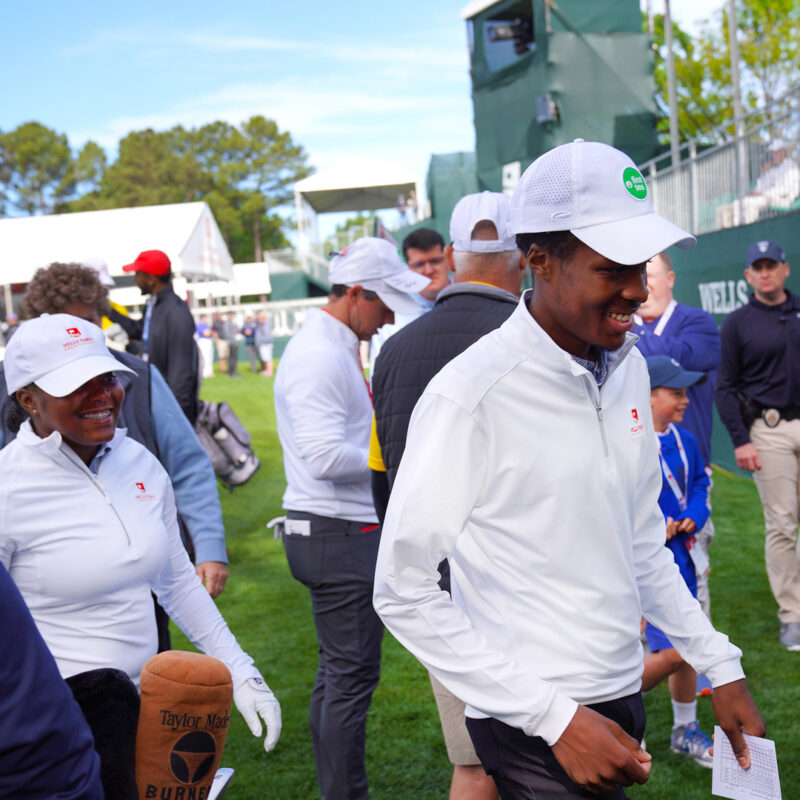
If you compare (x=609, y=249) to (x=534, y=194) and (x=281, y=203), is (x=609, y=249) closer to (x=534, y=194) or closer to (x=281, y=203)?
(x=534, y=194)

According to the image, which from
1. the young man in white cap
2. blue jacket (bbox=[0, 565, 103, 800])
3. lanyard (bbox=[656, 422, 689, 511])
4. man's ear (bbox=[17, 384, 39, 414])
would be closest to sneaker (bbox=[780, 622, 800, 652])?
lanyard (bbox=[656, 422, 689, 511])

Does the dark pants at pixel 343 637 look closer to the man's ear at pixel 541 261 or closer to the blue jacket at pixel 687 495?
the blue jacket at pixel 687 495

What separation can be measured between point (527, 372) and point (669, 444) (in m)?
2.60

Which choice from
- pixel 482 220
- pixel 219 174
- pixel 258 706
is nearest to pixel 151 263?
pixel 482 220

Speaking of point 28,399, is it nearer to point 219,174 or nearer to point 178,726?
point 178,726

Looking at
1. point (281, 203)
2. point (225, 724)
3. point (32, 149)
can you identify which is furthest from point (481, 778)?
point (32, 149)

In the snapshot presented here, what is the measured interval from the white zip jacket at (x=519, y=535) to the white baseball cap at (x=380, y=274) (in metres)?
1.80

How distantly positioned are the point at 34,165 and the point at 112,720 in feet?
293

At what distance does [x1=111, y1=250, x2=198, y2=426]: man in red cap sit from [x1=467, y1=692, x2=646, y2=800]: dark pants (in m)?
4.86

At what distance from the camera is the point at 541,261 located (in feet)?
6.70

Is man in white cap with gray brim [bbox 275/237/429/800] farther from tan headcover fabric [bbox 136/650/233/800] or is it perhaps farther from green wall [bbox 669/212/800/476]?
green wall [bbox 669/212/800/476]

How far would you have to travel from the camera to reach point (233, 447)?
6.73 meters

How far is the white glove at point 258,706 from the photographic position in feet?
9.10

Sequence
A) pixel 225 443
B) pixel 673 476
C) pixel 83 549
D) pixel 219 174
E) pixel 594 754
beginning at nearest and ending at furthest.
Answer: pixel 594 754, pixel 83 549, pixel 673 476, pixel 225 443, pixel 219 174
